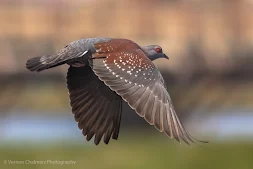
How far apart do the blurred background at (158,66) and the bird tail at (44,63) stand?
6.36 m

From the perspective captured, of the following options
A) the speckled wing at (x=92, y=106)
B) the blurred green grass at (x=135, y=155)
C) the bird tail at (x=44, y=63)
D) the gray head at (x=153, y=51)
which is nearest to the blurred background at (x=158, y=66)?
the blurred green grass at (x=135, y=155)

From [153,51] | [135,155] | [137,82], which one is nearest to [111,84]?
[137,82]

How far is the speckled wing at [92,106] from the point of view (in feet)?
21.6

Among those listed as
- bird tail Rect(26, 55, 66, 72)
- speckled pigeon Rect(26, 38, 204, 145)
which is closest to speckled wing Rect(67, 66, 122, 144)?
speckled pigeon Rect(26, 38, 204, 145)

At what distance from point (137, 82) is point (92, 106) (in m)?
0.62

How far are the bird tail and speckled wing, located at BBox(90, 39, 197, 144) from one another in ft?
0.79

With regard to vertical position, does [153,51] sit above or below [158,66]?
above

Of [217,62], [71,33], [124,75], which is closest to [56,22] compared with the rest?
[71,33]

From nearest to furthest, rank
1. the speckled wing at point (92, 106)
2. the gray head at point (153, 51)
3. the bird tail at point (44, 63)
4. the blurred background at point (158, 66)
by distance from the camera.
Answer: the bird tail at point (44, 63)
the speckled wing at point (92, 106)
the gray head at point (153, 51)
the blurred background at point (158, 66)

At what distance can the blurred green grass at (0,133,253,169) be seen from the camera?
12.9m

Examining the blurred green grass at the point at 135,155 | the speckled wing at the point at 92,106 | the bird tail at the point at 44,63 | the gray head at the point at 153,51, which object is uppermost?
the bird tail at the point at 44,63

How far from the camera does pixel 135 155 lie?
13641mm

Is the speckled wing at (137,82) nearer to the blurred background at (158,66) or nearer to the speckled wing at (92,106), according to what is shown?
the speckled wing at (92,106)

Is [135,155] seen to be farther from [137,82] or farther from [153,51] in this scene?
[137,82]
